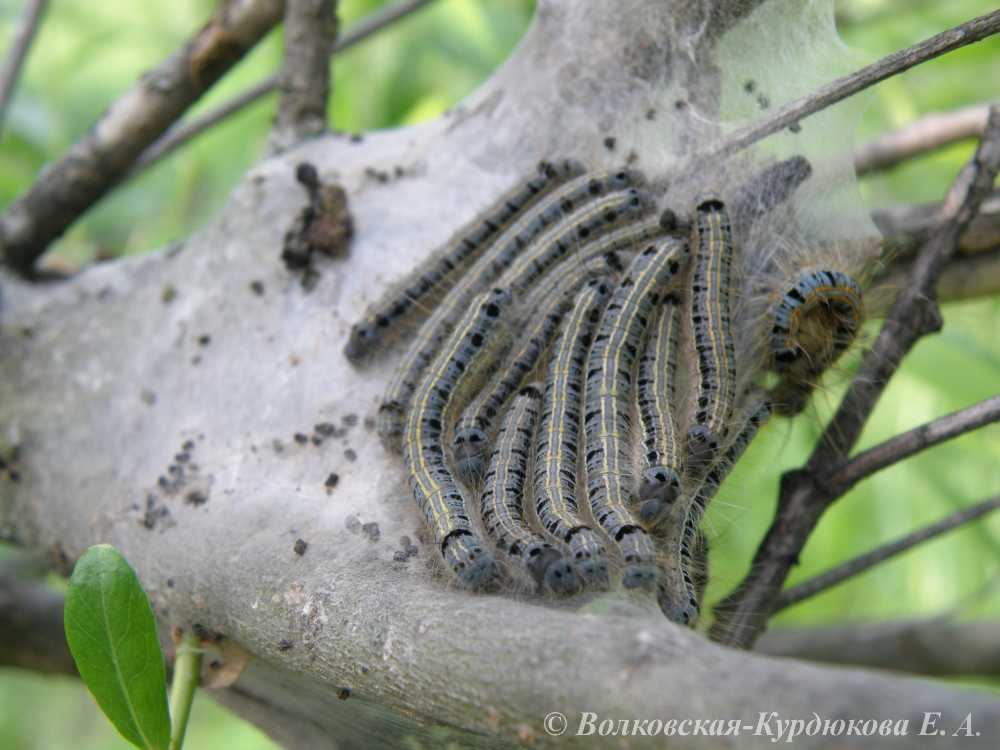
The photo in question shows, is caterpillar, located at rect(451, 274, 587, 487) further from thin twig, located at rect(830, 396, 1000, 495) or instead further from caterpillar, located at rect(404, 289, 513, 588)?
thin twig, located at rect(830, 396, 1000, 495)

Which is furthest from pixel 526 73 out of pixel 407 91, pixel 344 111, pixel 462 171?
pixel 344 111

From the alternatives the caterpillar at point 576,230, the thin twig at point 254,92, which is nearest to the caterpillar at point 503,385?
the caterpillar at point 576,230

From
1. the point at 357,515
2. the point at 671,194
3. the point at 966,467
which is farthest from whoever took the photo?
the point at 966,467

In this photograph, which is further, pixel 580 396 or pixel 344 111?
pixel 344 111

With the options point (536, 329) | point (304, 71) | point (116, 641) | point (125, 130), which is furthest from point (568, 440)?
point (125, 130)

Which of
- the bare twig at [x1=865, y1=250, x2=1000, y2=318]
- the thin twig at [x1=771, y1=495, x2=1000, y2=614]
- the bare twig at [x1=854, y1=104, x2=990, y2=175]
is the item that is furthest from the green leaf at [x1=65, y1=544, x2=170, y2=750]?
the bare twig at [x1=854, y1=104, x2=990, y2=175]

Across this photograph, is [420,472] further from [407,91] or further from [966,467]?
[966,467]
